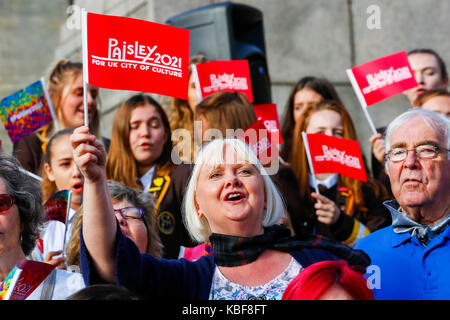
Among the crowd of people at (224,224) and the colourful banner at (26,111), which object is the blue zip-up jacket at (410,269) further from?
the colourful banner at (26,111)

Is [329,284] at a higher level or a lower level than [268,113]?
lower

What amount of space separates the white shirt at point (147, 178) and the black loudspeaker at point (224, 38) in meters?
1.96

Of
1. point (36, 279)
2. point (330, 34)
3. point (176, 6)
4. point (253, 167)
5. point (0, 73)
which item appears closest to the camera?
point (36, 279)

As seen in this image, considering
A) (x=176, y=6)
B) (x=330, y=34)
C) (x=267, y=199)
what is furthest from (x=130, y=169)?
(x=330, y=34)

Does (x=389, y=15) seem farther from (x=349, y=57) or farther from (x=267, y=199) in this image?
(x=267, y=199)

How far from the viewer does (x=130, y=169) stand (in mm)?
5145

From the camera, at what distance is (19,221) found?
3.47 meters

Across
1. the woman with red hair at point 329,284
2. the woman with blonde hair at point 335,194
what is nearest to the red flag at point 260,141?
the woman with blonde hair at point 335,194

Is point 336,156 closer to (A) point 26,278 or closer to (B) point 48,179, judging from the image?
(B) point 48,179

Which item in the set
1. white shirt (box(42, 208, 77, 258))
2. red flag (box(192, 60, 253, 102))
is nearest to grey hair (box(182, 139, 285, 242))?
white shirt (box(42, 208, 77, 258))

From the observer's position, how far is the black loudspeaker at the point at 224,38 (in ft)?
22.7

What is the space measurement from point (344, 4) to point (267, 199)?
5.76 meters

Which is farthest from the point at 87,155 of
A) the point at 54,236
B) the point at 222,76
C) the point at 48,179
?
the point at 222,76

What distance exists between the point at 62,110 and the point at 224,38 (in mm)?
1778
